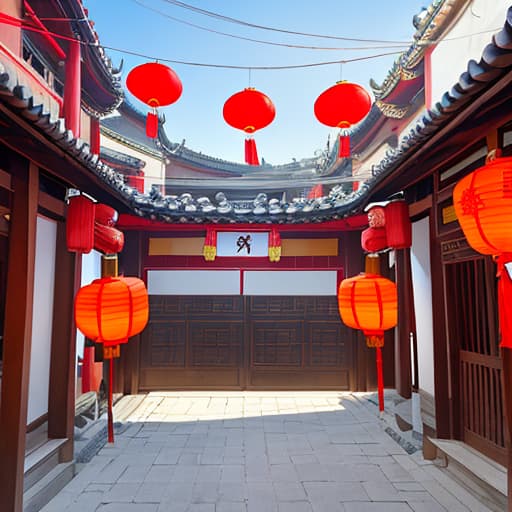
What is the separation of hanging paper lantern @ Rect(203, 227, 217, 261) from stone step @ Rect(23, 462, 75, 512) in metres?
4.50

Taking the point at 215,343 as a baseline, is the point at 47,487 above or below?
below

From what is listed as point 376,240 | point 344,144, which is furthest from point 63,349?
point 344,144

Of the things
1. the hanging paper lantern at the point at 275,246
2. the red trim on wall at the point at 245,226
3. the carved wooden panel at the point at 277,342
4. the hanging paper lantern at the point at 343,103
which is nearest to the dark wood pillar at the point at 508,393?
the hanging paper lantern at the point at 343,103

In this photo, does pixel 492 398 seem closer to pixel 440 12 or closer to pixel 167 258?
pixel 167 258

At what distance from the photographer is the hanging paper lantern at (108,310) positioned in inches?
167

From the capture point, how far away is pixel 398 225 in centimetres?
524

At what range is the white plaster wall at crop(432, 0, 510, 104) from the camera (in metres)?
6.13

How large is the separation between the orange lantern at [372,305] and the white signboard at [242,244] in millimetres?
3885

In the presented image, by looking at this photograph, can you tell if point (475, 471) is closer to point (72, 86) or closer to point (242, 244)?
point (242, 244)

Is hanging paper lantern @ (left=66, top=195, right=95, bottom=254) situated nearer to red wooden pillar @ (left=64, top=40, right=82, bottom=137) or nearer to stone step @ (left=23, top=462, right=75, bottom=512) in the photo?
stone step @ (left=23, top=462, right=75, bottom=512)

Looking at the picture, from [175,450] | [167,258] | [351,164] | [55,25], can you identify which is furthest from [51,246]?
[351,164]

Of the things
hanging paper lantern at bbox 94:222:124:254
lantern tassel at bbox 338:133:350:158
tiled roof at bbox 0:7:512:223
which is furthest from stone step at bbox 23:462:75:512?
lantern tassel at bbox 338:133:350:158

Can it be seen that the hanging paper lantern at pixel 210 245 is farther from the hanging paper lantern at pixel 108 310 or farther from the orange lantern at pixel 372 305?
the orange lantern at pixel 372 305

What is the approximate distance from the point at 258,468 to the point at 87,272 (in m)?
3.84
